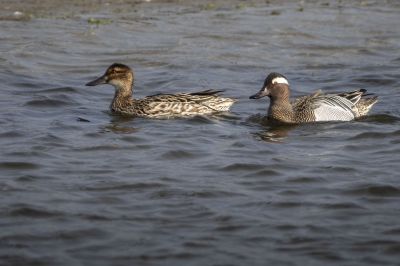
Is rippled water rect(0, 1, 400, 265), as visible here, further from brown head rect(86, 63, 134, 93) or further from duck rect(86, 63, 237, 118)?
brown head rect(86, 63, 134, 93)

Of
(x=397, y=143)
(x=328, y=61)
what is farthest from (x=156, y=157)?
(x=328, y=61)

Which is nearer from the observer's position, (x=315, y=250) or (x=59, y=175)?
(x=315, y=250)

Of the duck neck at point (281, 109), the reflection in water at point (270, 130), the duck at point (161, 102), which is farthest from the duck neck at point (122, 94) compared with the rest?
the duck neck at point (281, 109)

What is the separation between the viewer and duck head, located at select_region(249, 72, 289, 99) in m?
12.9

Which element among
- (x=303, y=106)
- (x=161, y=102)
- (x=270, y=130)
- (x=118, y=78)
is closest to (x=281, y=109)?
(x=303, y=106)

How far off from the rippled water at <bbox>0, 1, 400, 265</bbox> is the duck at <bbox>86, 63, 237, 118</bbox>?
191 millimetres

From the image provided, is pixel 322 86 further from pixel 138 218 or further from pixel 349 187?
pixel 138 218

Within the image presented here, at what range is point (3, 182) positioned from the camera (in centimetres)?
954

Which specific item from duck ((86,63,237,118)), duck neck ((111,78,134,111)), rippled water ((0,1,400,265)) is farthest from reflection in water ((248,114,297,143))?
duck neck ((111,78,134,111))

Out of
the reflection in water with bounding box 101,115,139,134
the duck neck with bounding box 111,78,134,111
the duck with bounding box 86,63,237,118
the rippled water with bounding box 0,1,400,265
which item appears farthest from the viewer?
the duck neck with bounding box 111,78,134,111

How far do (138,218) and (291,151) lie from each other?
3016 mm

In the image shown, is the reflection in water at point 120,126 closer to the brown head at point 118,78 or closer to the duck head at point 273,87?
the brown head at point 118,78

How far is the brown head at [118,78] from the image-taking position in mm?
13508

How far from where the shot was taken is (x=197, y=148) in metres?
11.3
